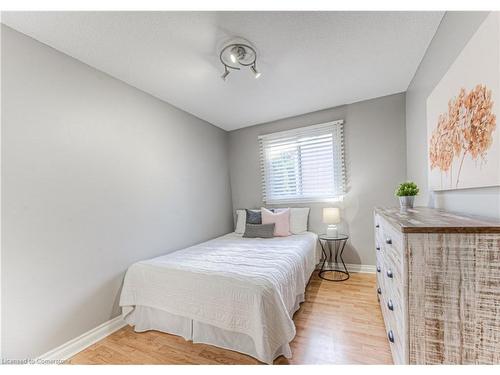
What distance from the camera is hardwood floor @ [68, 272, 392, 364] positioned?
150 centimetres

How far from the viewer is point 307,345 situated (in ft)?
5.32

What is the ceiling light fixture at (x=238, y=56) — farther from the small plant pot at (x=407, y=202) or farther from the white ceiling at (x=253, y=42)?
the small plant pot at (x=407, y=202)

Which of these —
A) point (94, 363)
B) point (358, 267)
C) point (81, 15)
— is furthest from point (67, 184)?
point (358, 267)

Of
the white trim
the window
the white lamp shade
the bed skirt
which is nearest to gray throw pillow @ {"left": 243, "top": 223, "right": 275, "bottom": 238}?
the window

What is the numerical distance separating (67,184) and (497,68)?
2.72 m

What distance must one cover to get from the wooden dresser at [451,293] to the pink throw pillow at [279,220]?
2149 millimetres

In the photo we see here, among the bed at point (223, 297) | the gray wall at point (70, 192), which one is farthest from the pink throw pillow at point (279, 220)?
the gray wall at point (70, 192)

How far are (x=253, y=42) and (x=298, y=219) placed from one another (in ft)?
7.64

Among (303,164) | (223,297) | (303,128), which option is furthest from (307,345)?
(303,128)

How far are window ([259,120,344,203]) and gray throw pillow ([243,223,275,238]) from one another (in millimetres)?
632

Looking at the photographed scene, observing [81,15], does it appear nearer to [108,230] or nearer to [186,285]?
[108,230]

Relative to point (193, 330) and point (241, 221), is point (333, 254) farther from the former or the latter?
point (193, 330)

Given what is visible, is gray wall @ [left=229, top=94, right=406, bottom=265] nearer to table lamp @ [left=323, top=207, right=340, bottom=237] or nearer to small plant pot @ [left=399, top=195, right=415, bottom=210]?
table lamp @ [left=323, top=207, right=340, bottom=237]

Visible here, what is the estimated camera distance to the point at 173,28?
1522 millimetres
